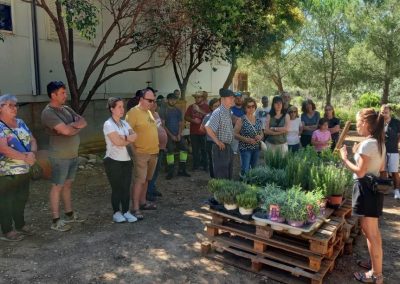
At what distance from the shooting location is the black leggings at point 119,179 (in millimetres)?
5016

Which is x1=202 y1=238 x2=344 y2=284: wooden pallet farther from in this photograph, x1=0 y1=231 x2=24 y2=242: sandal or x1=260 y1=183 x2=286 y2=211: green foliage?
x1=0 y1=231 x2=24 y2=242: sandal

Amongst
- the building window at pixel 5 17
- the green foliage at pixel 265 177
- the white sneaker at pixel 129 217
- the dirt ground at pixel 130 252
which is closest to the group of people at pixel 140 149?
the white sneaker at pixel 129 217

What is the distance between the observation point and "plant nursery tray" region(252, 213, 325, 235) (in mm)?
3582

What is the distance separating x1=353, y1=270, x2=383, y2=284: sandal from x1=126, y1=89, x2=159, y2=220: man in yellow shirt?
9.49ft

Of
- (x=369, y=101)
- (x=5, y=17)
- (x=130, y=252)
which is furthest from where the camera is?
(x=369, y=101)

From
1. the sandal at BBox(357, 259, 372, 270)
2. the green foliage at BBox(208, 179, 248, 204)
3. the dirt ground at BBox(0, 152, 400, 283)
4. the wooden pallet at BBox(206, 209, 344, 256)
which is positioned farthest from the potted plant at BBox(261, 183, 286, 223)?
the sandal at BBox(357, 259, 372, 270)

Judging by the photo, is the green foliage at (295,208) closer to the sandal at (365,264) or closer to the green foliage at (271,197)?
the green foliage at (271,197)

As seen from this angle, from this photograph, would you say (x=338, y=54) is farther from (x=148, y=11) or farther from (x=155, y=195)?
(x=155, y=195)

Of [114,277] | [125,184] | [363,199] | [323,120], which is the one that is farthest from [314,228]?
[323,120]

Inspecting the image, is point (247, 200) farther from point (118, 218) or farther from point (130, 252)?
point (118, 218)

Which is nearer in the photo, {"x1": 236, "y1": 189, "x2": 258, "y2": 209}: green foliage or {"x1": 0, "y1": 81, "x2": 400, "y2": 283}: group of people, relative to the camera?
{"x1": 0, "y1": 81, "x2": 400, "y2": 283}: group of people

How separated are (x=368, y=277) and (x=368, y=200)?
793 mm

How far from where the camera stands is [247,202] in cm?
393

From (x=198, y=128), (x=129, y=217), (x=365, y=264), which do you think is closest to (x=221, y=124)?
(x=129, y=217)
